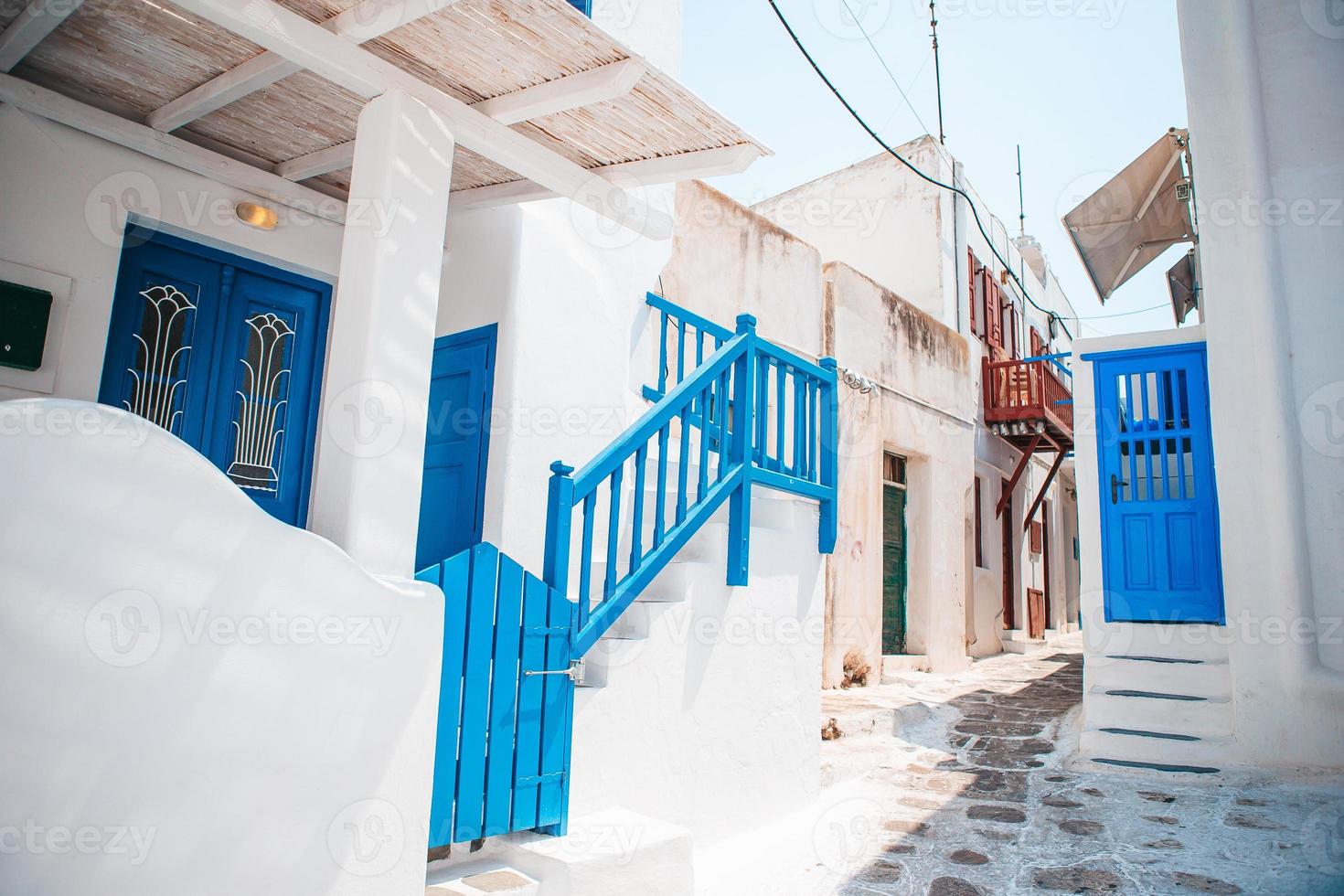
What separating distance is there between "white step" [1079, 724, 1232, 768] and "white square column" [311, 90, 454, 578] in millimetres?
5310

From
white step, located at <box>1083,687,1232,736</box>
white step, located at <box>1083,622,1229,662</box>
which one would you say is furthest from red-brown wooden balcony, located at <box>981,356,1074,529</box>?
white step, located at <box>1083,687,1232,736</box>

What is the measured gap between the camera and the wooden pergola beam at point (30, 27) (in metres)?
2.88

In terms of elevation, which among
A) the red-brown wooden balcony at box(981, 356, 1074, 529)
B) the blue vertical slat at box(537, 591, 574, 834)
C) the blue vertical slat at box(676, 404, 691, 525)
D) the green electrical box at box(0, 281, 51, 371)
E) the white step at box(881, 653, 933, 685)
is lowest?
A: the white step at box(881, 653, 933, 685)

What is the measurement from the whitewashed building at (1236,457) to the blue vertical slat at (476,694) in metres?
4.90

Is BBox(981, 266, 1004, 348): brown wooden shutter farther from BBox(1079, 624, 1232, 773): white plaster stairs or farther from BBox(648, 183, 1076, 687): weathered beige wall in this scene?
BBox(1079, 624, 1232, 773): white plaster stairs

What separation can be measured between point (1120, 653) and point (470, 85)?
6.20m

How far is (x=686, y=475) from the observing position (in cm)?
410

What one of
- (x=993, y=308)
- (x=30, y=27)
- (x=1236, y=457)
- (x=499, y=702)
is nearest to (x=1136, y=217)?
(x=1236, y=457)

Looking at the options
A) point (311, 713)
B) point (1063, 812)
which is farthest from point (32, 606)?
point (1063, 812)

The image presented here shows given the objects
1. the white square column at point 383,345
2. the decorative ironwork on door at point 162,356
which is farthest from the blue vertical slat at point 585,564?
the decorative ironwork on door at point 162,356

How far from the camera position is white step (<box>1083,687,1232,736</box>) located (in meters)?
5.83

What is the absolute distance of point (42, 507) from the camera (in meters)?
1.99

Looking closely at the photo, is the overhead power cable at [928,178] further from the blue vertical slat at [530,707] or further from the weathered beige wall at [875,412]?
the blue vertical slat at [530,707]

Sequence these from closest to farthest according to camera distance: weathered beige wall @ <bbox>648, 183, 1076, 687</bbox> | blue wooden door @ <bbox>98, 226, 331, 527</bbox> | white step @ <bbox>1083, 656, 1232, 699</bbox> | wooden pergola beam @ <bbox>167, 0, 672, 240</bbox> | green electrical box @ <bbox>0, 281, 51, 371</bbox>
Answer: wooden pergola beam @ <bbox>167, 0, 672, 240</bbox>, green electrical box @ <bbox>0, 281, 51, 371</bbox>, blue wooden door @ <bbox>98, 226, 331, 527</bbox>, white step @ <bbox>1083, 656, 1232, 699</bbox>, weathered beige wall @ <bbox>648, 183, 1076, 687</bbox>
